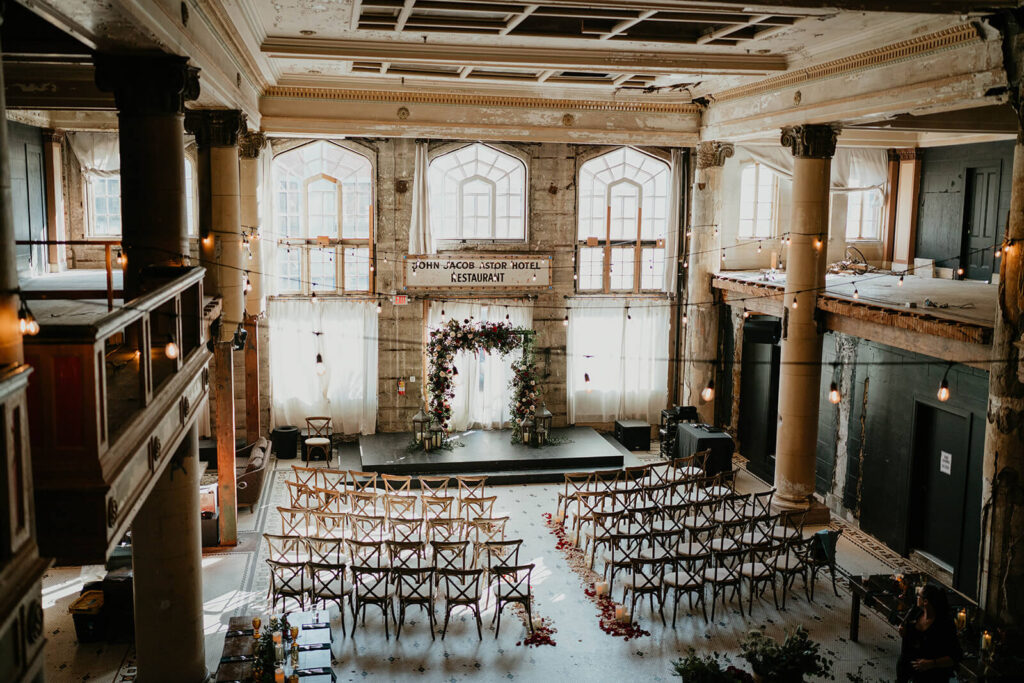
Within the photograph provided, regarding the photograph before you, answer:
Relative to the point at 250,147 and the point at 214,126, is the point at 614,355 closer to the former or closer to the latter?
the point at 250,147

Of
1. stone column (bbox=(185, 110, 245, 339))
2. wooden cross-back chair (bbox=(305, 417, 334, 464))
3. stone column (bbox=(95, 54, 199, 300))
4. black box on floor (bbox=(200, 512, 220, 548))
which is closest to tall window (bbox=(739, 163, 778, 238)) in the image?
wooden cross-back chair (bbox=(305, 417, 334, 464))

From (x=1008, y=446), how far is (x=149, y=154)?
9821mm

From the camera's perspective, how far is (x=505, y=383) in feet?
67.4

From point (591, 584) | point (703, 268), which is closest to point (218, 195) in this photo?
point (591, 584)

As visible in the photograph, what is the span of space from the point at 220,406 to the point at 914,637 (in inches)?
423

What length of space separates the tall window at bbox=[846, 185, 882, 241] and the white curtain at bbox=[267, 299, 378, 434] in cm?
1156

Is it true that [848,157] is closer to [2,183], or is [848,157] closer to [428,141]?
[428,141]

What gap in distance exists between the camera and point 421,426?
1903cm

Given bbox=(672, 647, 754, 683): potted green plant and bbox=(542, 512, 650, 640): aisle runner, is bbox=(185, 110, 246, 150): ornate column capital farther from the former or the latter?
bbox=(672, 647, 754, 683): potted green plant

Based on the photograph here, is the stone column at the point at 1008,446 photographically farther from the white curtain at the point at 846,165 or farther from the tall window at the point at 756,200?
the tall window at the point at 756,200

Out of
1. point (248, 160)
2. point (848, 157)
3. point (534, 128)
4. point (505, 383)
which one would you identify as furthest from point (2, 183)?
point (848, 157)

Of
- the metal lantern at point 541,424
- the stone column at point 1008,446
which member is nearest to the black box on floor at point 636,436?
the metal lantern at point 541,424

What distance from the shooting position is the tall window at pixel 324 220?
19.7 metres

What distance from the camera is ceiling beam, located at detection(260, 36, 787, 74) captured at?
13547 mm
